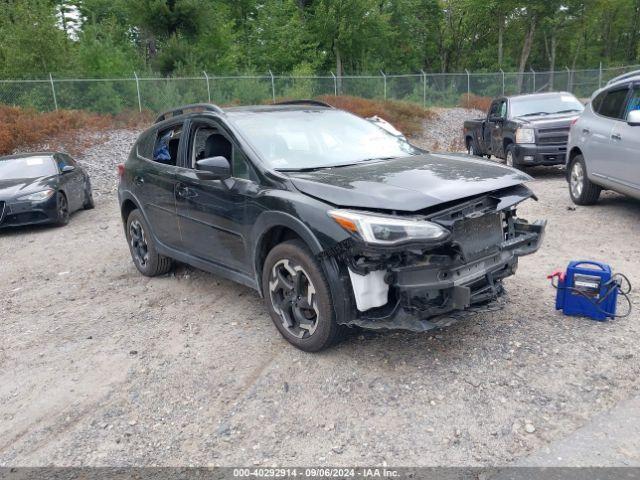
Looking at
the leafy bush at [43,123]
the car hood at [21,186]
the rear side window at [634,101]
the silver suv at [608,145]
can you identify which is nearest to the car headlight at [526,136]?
the silver suv at [608,145]

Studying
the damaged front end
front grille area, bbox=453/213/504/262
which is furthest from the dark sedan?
front grille area, bbox=453/213/504/262

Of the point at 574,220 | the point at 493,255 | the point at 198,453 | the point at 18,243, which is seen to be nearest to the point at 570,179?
the point at 574,220

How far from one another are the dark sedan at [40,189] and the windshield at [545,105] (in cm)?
940

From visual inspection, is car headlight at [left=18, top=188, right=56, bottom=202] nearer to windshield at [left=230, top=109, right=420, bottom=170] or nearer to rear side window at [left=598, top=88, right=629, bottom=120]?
windshield at [left=230, top=109, right=420, bottom=170]

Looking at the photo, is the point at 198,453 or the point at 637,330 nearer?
the point at 198,453

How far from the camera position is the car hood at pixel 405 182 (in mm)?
3742

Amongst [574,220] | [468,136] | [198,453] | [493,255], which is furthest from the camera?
[468,136]

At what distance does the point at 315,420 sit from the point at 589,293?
243 cm

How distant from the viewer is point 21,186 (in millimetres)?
10492

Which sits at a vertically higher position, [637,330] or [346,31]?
[346,31]

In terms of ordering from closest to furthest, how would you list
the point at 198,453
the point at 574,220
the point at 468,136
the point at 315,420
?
the point at 198,453, the point at 315,420, the point at 574,220, the point at 468,136

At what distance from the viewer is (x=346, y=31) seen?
119ft

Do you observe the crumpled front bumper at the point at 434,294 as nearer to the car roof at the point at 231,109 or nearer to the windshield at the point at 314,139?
the windshield at the point at 314,139

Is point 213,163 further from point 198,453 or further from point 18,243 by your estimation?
point 18,243
